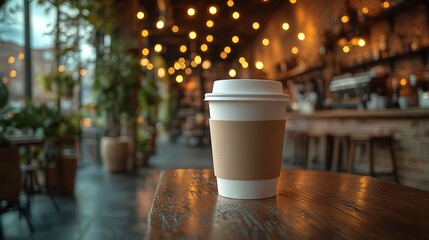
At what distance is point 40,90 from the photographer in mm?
5641

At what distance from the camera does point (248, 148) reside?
2.81 feet

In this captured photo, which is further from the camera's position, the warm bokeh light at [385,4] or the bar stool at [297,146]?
the bar stool at [297,146]

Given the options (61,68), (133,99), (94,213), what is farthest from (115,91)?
(94,213)

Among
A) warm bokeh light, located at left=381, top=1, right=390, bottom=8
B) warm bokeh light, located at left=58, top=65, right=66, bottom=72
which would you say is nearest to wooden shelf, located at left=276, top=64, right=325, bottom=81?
warm bokeh light, located at left=381, top=1, right=390, bottom=8

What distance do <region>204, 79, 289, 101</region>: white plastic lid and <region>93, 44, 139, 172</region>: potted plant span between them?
18.9ft

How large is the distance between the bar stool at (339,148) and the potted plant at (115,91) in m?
3.42

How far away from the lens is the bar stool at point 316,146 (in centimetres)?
574

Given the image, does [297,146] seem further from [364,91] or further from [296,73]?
[364,91]

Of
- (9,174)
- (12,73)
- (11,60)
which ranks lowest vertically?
(9,174)

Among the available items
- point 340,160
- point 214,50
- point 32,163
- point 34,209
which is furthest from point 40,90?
point 214,50

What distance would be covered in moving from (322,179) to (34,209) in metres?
3.65

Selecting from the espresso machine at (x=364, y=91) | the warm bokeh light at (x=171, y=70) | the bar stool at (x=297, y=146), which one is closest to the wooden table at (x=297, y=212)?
the espresso machine at (x=364, y=91)

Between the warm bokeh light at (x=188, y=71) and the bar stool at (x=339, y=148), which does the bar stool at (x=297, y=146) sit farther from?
the warm bokeh light at (x=188, y=71)

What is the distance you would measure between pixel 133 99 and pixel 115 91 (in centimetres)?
39
